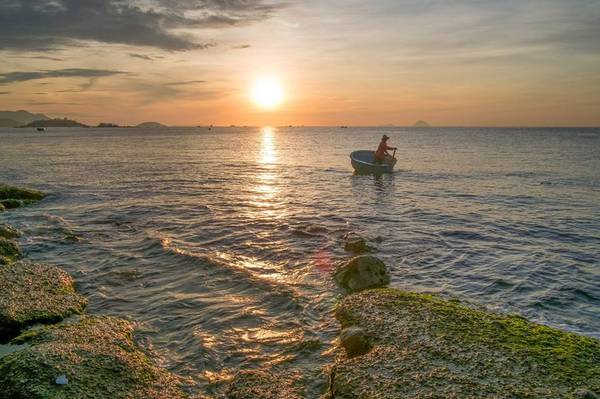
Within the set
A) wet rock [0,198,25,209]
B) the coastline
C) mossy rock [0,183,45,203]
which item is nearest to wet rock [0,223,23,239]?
wet rock [0,198,25,209]

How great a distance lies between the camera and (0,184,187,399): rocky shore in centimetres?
712

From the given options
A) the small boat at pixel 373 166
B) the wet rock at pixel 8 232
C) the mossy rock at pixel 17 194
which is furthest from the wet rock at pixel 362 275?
the small boat at pixel 373 166

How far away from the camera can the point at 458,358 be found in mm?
8164

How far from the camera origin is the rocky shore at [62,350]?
712 centimetres

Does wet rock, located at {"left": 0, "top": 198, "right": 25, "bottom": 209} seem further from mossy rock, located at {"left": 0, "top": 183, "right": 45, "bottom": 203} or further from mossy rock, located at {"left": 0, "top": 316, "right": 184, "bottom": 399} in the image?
mossy rock, located at {"left": 0, "top": 316, "right": 184, "bottom": 399}

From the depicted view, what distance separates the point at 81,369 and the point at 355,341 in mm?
5594

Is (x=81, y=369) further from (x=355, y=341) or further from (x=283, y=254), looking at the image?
(x=283, y=254)

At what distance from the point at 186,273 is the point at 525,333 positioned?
35.2ft

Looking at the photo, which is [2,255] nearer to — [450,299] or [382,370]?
[382,370]

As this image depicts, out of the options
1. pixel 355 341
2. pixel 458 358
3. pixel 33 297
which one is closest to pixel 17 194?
pixel 33 297

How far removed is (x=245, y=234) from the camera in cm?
2033

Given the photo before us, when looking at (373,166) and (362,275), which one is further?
(373,166)

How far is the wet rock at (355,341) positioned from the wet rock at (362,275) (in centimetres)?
339

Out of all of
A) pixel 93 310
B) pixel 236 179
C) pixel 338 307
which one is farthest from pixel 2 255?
pixel 236 179
